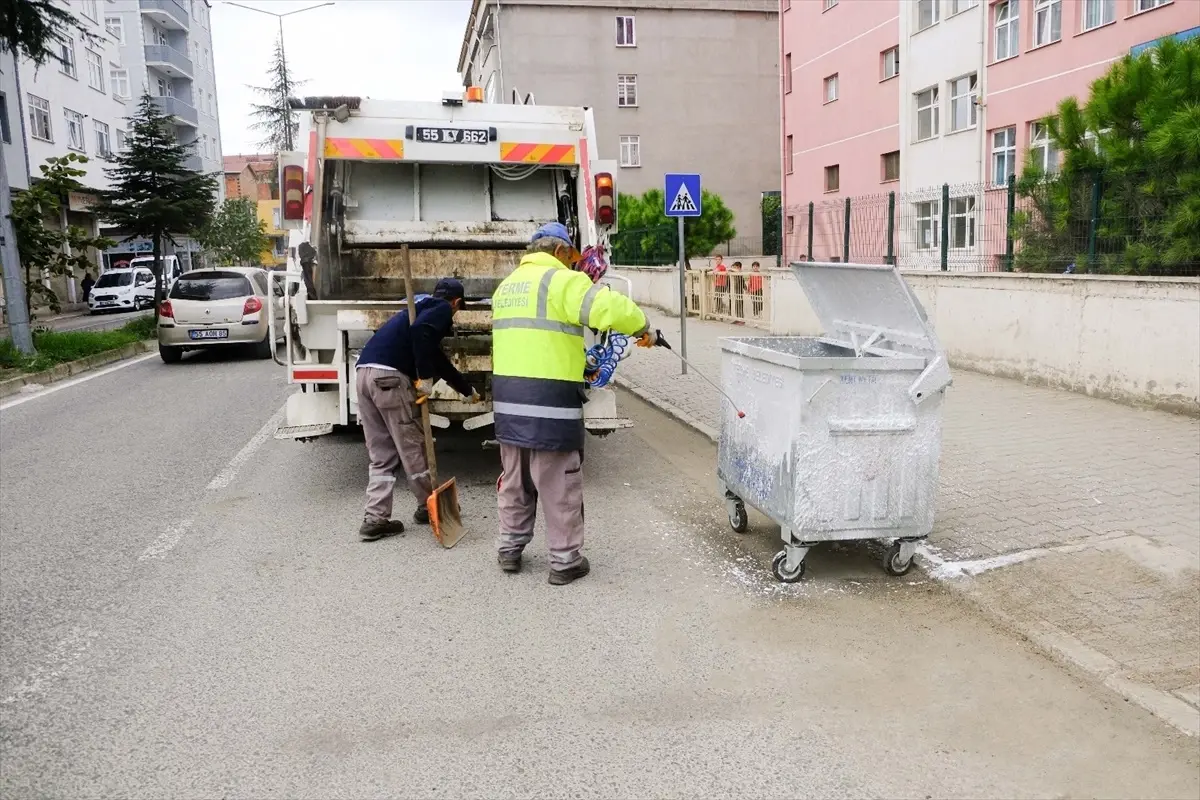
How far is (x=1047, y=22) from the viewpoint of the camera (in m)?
20.7

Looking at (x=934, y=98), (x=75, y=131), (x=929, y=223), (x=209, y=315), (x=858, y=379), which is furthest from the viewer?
(x=75, y=131)

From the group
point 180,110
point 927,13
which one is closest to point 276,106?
point 180,110

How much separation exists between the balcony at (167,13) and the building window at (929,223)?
159 ft

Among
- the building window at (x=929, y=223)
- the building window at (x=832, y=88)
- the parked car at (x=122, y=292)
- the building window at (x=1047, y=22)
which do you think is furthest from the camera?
the parked car at (x=122, y=292)

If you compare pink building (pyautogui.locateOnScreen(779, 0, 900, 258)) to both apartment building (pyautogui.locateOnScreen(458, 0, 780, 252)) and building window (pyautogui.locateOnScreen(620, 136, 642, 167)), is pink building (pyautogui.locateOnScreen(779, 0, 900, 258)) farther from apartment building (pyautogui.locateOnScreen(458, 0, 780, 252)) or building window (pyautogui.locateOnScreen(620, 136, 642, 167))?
building window (pyautogui.locateOnScreen(620, 136, 642, 167))

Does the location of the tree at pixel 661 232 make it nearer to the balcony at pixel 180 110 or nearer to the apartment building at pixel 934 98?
the apartment building at pixel 934 98

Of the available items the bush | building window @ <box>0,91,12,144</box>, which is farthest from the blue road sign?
building window @ <box>0,91,12,144</box>

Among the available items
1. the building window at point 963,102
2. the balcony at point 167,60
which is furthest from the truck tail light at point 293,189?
the balcony at point 167,60

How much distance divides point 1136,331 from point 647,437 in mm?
4378

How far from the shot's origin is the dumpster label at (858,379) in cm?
470

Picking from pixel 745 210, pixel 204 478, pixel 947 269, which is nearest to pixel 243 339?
pixel 204 478

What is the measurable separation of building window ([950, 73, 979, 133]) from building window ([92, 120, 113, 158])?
30.9 m

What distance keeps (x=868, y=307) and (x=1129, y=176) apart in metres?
5.44

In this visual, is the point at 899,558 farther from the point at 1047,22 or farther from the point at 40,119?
the point at 40,119
